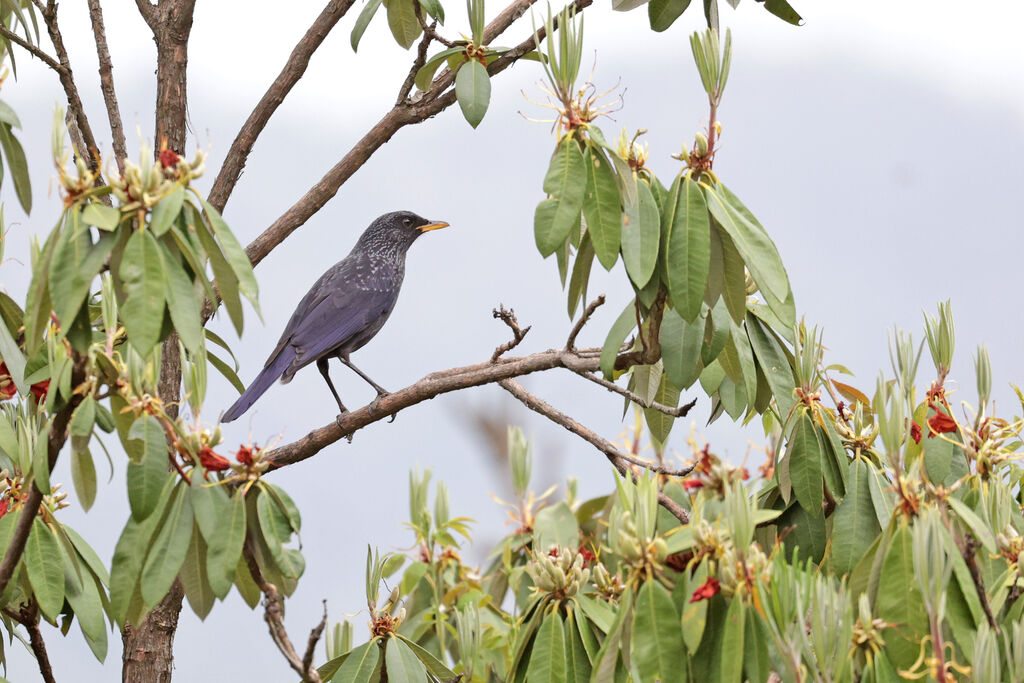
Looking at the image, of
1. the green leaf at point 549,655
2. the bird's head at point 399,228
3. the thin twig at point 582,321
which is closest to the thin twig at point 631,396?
the thin twig at point 582,321

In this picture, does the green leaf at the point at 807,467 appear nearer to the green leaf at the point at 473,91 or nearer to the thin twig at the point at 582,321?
the thin twig at the point at 582,321

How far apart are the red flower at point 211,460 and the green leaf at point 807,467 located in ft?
4.50

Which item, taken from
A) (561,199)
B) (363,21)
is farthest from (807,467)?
(363,21)

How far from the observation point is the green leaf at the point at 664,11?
3.14 meters

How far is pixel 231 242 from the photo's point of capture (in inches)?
86.0

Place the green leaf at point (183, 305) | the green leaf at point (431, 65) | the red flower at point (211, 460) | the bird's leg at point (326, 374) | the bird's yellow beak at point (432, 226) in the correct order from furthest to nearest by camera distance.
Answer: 1. the bird's yellow beak at point (432, 226)
2. the bird's leg at point (326, 374)
3. the green leaf at point (431, 65)
4. the red flower at point (211, 460)
5. the green leaf at point (183, 305)

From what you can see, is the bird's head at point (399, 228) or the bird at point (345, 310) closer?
the bird at point (345, 310)

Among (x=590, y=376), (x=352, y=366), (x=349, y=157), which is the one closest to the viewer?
(x=590, y=376)

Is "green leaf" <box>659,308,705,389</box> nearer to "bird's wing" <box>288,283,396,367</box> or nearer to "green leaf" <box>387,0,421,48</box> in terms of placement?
"green leaf" <box>387,0,421,48</box>

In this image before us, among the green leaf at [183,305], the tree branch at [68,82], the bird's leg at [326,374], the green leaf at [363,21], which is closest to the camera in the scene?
the green leaf at [183,305]

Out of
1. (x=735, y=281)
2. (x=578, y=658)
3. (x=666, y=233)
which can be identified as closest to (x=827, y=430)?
(x=735, y=281)

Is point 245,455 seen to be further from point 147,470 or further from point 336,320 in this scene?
point 336,320

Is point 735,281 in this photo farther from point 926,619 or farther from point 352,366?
point 352,366

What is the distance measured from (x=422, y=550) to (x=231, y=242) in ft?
6.73
